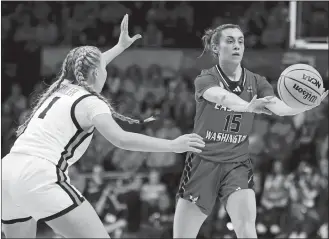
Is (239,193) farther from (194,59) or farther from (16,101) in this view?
(16,101)

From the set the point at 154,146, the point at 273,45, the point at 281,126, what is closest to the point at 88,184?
the point at 281,126

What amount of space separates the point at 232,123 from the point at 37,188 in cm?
179

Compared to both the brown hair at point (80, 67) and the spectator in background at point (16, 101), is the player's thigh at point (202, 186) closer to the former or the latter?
the brown hair at point (80, 67)

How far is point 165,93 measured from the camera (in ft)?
30.9

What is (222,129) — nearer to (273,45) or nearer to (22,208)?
(22,208)

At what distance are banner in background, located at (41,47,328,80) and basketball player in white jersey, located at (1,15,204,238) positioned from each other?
5.28 meters

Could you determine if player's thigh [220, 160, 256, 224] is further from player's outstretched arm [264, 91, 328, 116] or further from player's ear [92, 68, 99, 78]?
player's ear [92, 68, 99, 78]

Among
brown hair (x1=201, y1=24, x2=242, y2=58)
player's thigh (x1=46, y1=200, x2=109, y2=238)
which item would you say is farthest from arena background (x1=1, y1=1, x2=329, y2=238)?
player's thigh (x1=46, y1=200, x2=109, y2=238)

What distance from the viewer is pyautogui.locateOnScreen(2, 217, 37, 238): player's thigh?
4195 millimetres

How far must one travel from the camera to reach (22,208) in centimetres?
402

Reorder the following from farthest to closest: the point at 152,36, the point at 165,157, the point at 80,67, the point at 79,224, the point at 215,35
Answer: the point at 152,36 → the point at 165,157 → the point at 215,35 → the point at 80,67 → the point at 79,224

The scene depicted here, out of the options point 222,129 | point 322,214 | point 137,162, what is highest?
point 222,129

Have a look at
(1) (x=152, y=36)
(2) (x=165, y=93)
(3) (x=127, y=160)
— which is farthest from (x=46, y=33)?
(3) (x=127, y=160)

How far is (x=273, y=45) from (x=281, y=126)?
140cm
